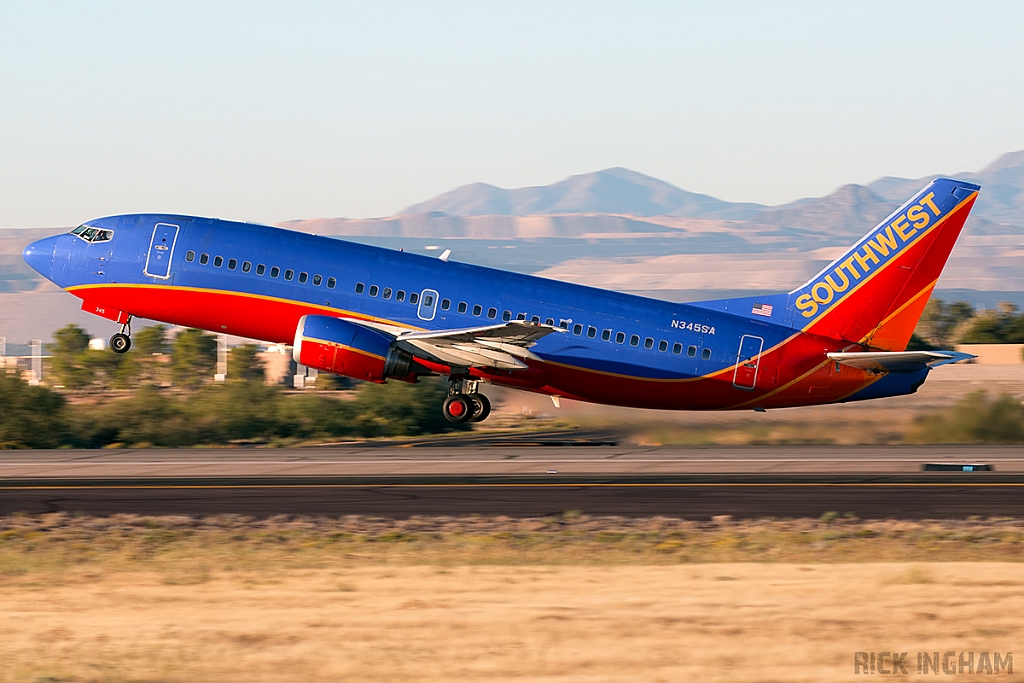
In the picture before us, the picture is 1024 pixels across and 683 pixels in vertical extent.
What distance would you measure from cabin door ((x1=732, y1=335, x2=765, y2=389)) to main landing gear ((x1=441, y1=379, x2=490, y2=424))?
24.4 feet

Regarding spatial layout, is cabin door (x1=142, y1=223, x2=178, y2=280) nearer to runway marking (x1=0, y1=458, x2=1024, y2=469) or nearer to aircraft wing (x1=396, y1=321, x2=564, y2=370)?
runway marking (x1=0, y1=458, x2=1024, y2=469)

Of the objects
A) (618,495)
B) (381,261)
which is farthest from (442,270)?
(618,495)

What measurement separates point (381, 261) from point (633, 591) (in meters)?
19.6

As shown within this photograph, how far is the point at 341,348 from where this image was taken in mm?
32688

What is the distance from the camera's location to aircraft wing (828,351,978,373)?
33750mm

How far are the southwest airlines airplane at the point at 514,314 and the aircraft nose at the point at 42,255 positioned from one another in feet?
0.15

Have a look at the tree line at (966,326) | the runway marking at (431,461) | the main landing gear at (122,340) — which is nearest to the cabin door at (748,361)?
the runway marking at (431,461)

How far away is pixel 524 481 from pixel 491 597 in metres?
12.0

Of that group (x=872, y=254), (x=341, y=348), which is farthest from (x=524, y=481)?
(x=872, y=254)

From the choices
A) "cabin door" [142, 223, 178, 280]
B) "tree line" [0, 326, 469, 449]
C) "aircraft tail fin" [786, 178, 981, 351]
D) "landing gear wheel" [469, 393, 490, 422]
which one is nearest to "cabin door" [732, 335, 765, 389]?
"aircraft tail fin" [786, 178, 981, 351]

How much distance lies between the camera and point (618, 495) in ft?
82.6

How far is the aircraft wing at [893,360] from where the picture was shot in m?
33.8

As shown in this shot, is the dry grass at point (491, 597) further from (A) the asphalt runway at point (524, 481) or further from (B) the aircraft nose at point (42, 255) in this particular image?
(B) the aircraft nose at point (42, 255)

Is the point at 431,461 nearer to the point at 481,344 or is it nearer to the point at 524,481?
the point at 481,344
